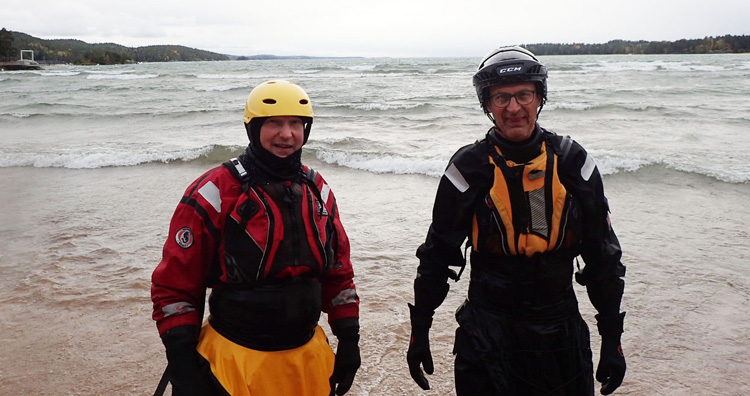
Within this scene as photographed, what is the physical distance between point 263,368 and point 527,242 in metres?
1.22

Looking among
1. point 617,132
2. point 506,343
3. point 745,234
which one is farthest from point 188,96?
point 506,343

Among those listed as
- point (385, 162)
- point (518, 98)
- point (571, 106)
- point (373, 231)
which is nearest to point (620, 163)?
point (385, 162)

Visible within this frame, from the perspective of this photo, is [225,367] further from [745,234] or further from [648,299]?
[745,234]

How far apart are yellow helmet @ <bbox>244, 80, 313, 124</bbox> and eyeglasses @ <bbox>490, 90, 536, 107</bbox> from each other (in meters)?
0.85

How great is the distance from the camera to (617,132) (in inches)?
588

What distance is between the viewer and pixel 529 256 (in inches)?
89.8

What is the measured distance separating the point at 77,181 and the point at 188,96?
18864 millimetres

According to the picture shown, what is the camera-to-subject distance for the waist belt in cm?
222

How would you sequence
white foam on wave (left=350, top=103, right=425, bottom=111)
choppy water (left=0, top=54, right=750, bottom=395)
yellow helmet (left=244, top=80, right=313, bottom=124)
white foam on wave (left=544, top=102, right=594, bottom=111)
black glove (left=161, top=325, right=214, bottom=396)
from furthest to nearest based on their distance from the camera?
white foam on wave (left=350, top=103, right=425, bottom=111) < white foam on wave (left=544, top=102, right=594, bottom=111) < choppy water (left=0, top=54, right=750, bottom=395) < yellow helmet (left=244, top=80, right=313, bottom=124) < black glove (left=161, top=325, right=214, bottom=396)

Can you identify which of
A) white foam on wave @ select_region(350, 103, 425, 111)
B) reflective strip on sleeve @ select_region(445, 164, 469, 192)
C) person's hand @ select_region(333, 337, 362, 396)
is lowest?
person's hand @ select_region(333, 337, 362, 396)

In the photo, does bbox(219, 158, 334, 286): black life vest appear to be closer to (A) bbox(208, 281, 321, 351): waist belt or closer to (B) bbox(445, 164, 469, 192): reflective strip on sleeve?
(A) bbox(208, 281, 321, 351): waist belt

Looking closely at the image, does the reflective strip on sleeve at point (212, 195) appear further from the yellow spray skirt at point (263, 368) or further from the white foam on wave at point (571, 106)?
the white foam on wave at point (571, 106)

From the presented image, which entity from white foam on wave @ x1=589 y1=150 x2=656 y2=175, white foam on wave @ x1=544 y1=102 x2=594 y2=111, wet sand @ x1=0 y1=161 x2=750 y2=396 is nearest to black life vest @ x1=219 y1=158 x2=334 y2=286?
wet sand @ x1=0 y1=161 x2=750 y2=396

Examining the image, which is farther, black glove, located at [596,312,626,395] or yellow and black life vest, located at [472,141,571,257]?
black glove, located at [596,312,626,395]
